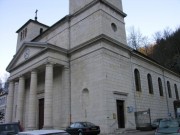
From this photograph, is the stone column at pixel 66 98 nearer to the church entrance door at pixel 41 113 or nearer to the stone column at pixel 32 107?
the stone column at pixel 32 107

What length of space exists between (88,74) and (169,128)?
13216mm

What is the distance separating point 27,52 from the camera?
2859 centimetres

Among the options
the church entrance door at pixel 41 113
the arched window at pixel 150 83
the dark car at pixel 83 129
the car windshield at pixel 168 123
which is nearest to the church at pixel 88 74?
the church entrance door at pixel 41 113

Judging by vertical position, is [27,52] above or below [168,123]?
above

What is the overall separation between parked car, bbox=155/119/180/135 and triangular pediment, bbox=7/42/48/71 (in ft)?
53.9

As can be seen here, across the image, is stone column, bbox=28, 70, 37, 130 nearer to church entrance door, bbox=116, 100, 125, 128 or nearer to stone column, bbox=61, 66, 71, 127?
stone column, bbox=61, 66, 71, 127

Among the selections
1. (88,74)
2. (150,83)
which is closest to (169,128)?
(88,74)

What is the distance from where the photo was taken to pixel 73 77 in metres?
25.4

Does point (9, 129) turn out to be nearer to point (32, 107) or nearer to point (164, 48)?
point (32, 107)

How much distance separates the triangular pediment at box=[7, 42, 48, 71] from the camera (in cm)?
2561

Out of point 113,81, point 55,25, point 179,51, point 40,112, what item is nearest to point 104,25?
Result: point 113,81

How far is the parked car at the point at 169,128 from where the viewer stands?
11.1 meters

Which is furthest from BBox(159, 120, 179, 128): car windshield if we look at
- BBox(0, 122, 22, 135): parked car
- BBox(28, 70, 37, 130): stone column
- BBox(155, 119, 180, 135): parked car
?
BBox(28, 70, 37, 130): stone column

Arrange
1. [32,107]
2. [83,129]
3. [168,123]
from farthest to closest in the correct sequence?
[32,107] → [83,129] → [168,123]
